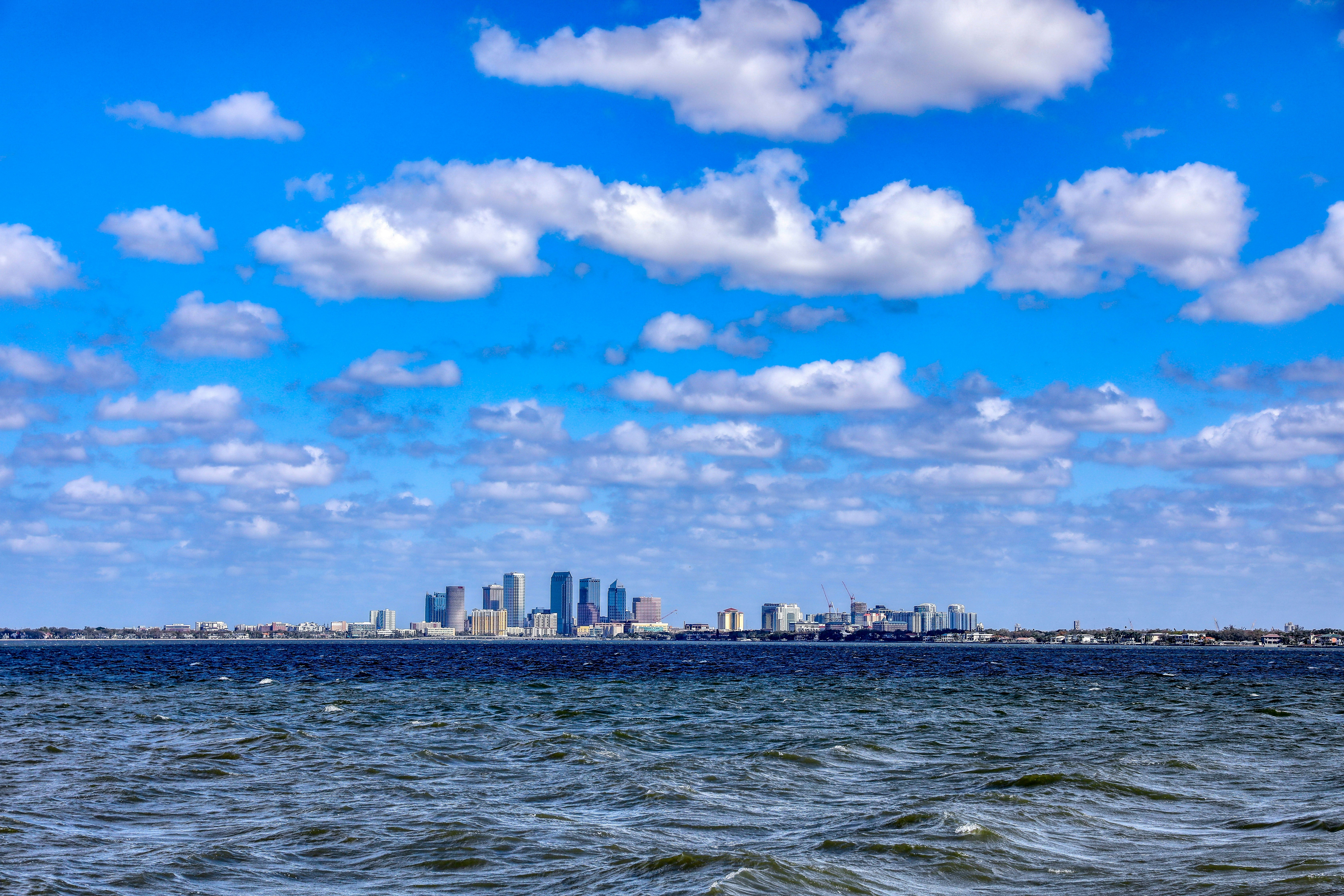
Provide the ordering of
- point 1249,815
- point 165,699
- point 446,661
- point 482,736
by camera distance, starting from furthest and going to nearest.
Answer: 1. point 446,661
2. point 165,699
3. point 482,736
4. point 1249,815

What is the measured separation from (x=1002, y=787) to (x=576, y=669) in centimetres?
10277

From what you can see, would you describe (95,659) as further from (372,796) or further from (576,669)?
(372,796)

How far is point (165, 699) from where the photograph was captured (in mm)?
70375

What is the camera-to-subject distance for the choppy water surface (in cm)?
2142

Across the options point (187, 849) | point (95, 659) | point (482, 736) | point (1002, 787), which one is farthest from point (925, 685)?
point (95, 659)

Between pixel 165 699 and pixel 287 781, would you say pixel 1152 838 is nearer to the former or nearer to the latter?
pixel 287 781

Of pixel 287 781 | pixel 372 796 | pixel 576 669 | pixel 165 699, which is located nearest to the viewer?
pixel 372 796

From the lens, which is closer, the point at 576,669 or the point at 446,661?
the point at 576,669

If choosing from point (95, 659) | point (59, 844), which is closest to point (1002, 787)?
point (59, 844)

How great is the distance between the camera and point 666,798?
3070cm

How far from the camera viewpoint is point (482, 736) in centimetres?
4744

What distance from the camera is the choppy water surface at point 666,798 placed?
70.3 feet

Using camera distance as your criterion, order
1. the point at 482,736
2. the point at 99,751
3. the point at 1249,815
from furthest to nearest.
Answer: the point at 482,736 → the point at 99,751 → the point at 1249,815

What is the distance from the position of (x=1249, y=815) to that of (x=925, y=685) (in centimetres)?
6863
